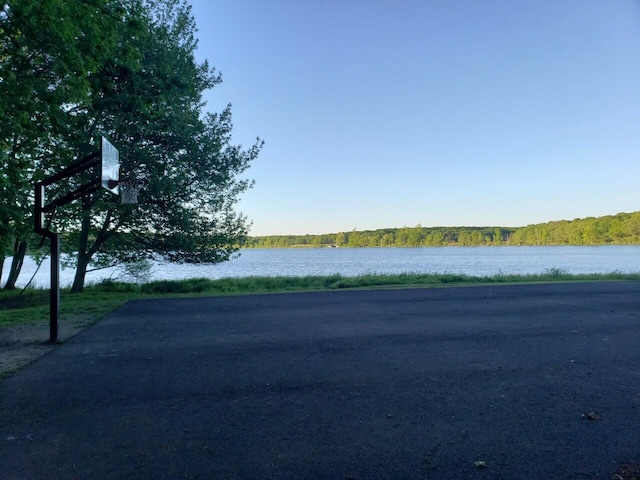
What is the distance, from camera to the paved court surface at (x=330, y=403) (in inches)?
121

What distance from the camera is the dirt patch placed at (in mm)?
5883

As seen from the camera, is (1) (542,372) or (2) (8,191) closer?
(1) (542,372)

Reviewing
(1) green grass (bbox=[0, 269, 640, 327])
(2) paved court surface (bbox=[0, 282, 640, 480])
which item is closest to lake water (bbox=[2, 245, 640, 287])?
(1) green grass (bbox=[0, 269, 640, 327])

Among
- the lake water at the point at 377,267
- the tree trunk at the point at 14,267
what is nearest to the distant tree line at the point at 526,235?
the lake water at the point at 377,267

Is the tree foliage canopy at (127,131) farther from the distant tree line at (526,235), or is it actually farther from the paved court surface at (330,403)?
the distant tree line at (526,235)

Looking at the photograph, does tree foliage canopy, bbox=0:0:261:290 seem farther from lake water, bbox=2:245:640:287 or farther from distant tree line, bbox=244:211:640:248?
distant tree line, bbox=244:211:640:248

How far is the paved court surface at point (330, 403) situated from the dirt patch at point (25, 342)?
28 centimetres

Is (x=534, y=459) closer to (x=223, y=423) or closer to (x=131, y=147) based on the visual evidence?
(x=223, y=423)

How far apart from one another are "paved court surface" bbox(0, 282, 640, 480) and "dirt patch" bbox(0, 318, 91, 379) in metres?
0.28

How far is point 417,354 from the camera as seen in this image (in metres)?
6.23

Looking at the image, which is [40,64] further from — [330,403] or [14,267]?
[14,267]

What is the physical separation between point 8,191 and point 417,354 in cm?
744

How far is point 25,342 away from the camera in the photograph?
284 inches

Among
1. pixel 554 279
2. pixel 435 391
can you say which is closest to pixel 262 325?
pixel 435 391
